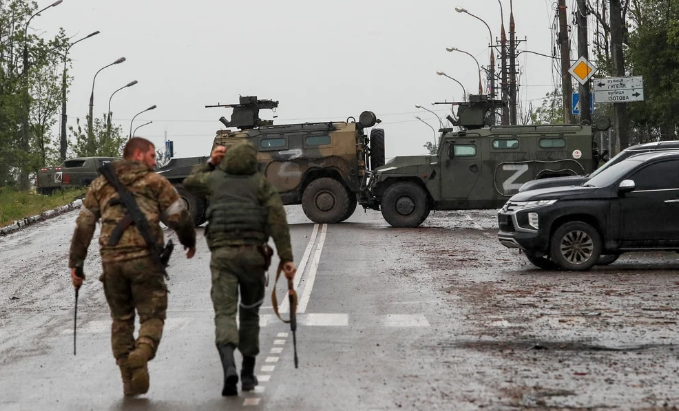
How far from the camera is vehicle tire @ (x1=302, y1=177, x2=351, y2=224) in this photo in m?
30.8

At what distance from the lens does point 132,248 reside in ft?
30.4

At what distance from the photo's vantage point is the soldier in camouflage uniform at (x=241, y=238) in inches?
364

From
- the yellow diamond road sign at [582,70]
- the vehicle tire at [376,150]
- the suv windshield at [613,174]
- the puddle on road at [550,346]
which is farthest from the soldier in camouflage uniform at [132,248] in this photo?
the yellow diamond road sign at [582,70]

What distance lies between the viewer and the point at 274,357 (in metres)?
10.9

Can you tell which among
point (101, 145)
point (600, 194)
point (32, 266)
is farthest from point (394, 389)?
point (101, 145)

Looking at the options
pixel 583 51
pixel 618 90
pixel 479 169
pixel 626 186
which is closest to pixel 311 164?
pixel 479 169

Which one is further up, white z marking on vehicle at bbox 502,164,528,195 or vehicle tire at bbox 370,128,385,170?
vehicle tire at bbox 370,128,385,170

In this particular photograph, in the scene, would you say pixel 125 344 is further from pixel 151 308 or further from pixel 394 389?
pixel 394 389

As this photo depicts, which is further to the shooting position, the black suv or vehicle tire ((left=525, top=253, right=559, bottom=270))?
vehicle tire ((left=525, top=253, right=559, bottom=270))

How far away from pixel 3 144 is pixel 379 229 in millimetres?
24194

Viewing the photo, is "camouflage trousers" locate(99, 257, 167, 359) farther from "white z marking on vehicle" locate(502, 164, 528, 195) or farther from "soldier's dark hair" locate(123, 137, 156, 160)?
"white z marking on vehicle" locate(502, 164, 528, 195)

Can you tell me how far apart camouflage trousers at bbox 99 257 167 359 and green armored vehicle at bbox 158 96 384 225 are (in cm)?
2120

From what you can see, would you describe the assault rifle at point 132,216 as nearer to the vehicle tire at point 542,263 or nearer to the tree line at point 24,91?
the vehicle tire at point 542,263

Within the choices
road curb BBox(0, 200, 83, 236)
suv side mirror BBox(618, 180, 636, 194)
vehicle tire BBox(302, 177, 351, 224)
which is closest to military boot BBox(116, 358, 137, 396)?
suv side mirror BBox(618, 180, 636, 194)
